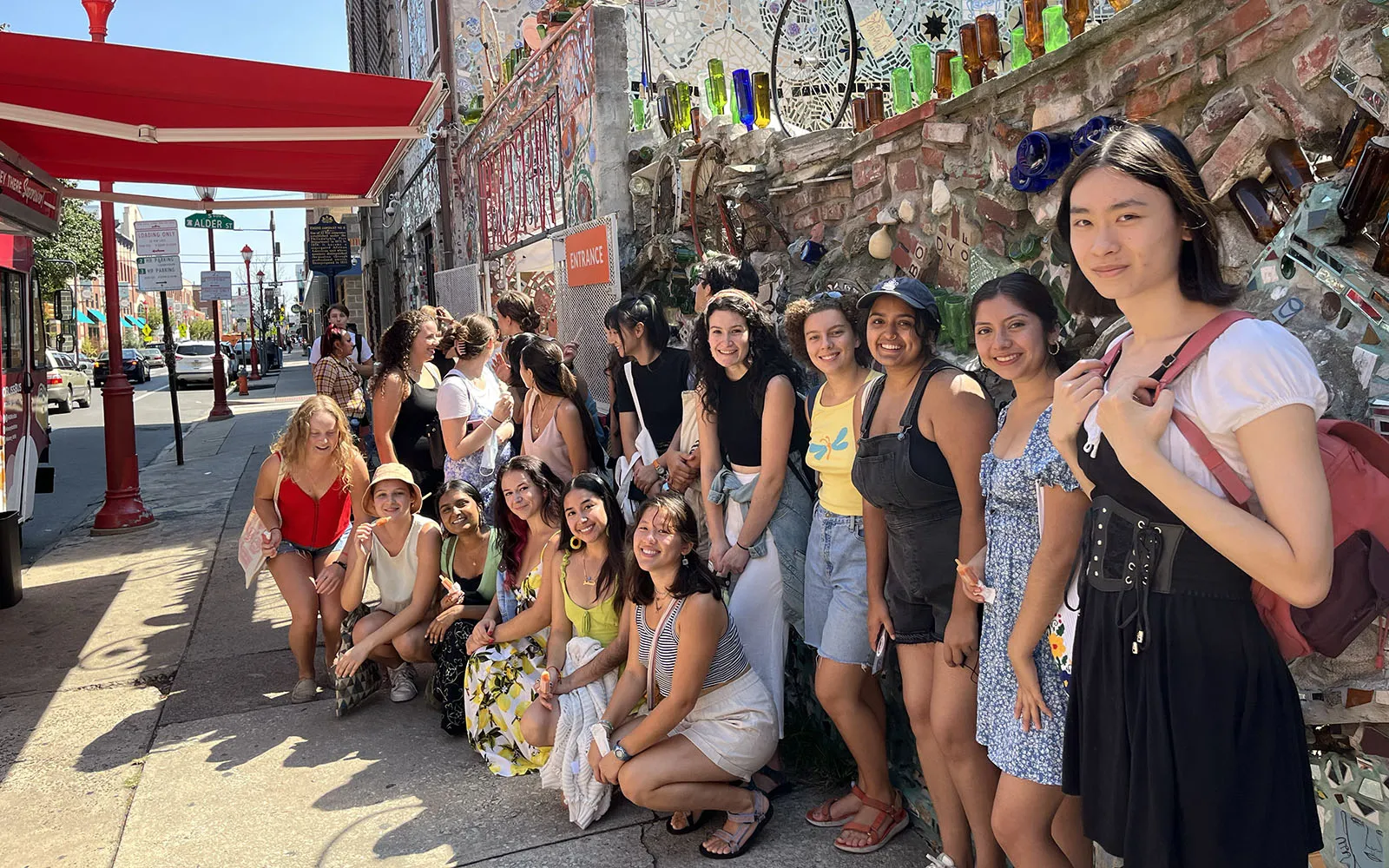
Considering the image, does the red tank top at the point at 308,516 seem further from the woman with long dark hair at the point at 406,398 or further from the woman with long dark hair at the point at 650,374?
the woman with long dark hair at the point at 650,374

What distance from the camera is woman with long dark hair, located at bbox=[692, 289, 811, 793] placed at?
11.3 ft

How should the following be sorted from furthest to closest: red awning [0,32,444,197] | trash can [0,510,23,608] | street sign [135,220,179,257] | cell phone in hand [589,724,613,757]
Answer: street sign [135,220,179,257], trash can [0,510,23,608], red awning [0,32,444,197], cell phone in hand [589,724,613,757]

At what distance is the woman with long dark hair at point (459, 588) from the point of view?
4254mm

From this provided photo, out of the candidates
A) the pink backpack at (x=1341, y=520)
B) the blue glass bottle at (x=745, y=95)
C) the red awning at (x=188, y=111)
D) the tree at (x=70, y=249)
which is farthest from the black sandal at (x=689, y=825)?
the tree at (x=70, y=249)

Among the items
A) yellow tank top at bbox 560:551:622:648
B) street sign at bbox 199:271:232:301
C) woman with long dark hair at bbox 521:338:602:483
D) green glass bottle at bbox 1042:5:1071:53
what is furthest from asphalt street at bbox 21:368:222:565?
green glass bottle at bbox 1042:5:1071:53

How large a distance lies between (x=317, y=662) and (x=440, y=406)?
1.51 meters

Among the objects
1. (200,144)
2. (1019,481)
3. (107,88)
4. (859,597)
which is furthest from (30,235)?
(1019,481)

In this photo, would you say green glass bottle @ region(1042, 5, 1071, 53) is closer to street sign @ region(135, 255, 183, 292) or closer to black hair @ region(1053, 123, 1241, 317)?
black hair @ region(1053, 123, 1241, 317)

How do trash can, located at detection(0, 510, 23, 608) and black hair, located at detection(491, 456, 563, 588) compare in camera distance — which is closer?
black hair, located at detection(491, 456, 563, 588)

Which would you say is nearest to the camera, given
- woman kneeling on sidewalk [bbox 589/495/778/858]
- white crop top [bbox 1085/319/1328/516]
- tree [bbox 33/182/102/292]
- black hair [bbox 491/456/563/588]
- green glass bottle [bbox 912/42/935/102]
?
white crop top [bbox 1085/319/1328/516]

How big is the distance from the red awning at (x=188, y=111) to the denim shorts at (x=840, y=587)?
137 inches

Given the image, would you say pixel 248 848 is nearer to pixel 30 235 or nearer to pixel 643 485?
pixel 643 485

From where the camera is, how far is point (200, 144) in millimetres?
6629

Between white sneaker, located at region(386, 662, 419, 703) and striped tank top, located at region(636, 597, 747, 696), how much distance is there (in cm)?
182
